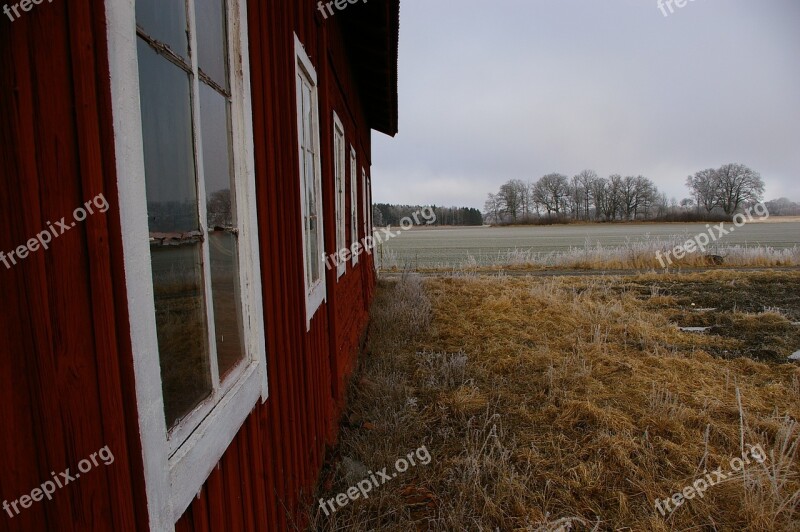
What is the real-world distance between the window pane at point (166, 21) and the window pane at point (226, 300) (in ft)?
1.72

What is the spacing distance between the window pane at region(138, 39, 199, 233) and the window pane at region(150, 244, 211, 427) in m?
0.09

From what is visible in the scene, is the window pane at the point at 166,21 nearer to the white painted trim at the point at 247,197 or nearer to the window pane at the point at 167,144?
the window pane at the point at 167,144

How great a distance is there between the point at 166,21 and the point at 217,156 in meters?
0.43

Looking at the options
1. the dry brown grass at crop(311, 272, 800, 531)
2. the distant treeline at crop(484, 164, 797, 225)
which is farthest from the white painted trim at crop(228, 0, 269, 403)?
the distant treeline at crop(484, 164, 797, 225)

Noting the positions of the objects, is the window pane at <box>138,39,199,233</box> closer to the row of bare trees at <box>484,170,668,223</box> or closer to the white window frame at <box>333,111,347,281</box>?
the white window frame at <box>333,111,347,281</box>

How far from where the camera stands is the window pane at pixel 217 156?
1.29 m

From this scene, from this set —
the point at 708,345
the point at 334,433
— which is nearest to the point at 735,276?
the point at 708,345

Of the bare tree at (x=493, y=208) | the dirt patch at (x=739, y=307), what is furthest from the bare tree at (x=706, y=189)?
the dirt patch at (x=739, y=307)

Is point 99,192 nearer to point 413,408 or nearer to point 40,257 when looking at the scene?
point 40,257

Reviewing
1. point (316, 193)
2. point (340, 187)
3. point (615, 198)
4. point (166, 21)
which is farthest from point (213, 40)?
point (615, 198)

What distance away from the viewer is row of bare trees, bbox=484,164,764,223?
6731cm

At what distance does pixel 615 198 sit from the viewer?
7562 centimetres

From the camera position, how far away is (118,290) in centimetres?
74

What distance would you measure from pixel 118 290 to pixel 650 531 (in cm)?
299
